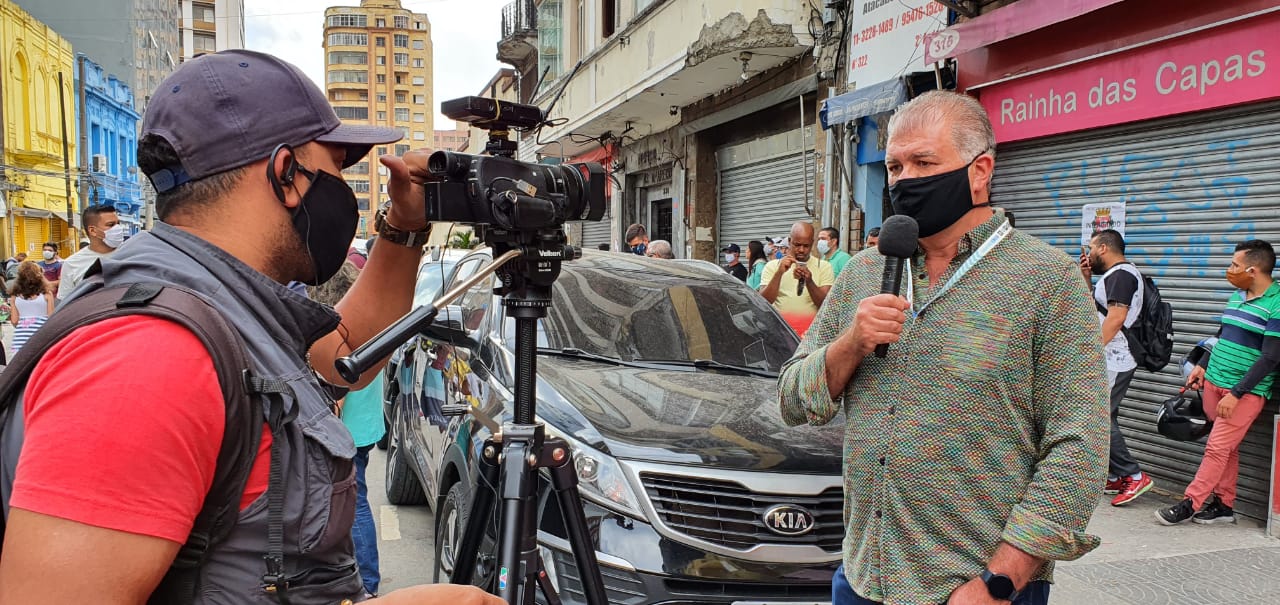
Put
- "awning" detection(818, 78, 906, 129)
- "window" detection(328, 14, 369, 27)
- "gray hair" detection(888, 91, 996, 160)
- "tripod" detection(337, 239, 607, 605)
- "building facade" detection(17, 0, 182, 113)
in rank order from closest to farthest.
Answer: "tripod" detection(337, 239, 607, 605)
"gray hair" detection(888, 91, 996, 160)
"awning" detection(818, 78, 906, 129)
"building facade" detection(17, 0, 182, 113)
"window" detection(328, 14, 369, 27)

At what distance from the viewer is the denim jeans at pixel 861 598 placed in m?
1.95

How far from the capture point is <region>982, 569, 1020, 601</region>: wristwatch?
5.89 ft

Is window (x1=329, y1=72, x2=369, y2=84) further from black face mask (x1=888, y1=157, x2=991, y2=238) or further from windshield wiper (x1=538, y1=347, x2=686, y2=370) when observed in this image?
black face mask (x1=888, y1=157, x2=991, y2=238)

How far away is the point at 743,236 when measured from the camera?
41.8 ft

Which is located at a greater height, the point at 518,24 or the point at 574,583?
the point at 518,24

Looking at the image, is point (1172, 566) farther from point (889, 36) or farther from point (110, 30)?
point (110, 30)

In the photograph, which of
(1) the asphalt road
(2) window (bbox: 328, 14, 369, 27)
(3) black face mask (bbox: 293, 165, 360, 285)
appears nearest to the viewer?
(3) black face mask (bbox: 293, 165, 360, 285)

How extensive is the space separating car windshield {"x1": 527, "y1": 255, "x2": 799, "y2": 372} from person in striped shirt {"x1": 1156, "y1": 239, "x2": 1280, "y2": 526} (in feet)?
9.41

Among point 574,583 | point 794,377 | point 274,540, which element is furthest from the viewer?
point 574,583

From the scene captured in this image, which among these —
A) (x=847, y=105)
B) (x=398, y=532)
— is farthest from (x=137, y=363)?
(x=847, y=105)

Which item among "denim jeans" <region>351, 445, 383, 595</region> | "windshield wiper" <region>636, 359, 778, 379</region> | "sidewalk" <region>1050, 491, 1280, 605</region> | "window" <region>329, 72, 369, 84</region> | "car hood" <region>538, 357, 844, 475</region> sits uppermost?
"window" <region>329, 72, 369, 84</region>

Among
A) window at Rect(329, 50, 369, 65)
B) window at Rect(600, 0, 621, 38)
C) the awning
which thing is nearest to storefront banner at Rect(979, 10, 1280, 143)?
the awning

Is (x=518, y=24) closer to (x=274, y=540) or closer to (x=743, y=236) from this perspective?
(x=743, y=236)

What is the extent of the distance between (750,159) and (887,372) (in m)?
10.7
